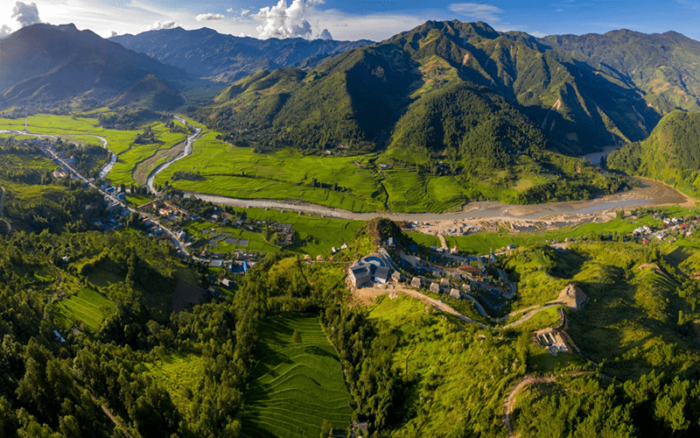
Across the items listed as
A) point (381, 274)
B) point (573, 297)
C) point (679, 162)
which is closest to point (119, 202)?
point (381, 274)

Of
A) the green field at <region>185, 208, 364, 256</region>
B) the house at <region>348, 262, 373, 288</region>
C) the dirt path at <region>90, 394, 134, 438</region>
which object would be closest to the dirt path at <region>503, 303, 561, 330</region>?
the house at <region>348, 262, 373, 288</region>

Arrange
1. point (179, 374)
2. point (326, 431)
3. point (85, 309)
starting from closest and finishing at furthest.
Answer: point (326, 431) < point (179, 374) < point (85, 309)

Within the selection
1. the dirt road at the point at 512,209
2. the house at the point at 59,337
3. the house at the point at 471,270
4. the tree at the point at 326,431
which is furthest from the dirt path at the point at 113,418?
the dirt road at the point at 512,209

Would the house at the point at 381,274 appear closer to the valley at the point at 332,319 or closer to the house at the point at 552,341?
the valley at the point at 332,319

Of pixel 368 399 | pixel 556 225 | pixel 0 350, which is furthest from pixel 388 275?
pixel 556 225

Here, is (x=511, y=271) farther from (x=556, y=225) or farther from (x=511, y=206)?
(x=511, y=206)

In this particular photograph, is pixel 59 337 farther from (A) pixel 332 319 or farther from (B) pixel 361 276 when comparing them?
(B) pixel 361 276
